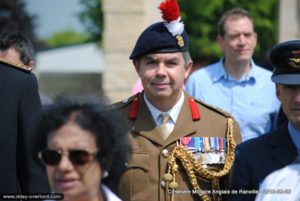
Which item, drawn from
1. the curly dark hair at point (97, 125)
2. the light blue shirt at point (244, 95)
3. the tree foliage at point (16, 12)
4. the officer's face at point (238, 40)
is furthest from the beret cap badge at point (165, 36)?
the tree foliage at point (16, 12)

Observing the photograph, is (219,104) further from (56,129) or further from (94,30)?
(94,30)

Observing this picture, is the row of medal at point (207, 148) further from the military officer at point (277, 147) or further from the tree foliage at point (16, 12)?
the tree foliage at point (16, 12)

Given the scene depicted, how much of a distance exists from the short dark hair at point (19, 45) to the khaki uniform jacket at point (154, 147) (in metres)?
1.89

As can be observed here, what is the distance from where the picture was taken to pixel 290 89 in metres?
3.91

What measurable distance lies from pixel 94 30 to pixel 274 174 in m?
23.1

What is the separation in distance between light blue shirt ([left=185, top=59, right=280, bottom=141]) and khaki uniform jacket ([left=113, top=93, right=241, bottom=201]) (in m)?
1.87

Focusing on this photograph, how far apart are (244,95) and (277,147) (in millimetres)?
2550

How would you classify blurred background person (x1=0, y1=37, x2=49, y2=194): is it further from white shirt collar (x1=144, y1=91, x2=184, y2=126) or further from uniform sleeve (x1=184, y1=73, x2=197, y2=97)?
uniform sleeve (x1=184, y1=73, x2=197, y2=97)

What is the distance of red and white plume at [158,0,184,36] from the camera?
4102mm

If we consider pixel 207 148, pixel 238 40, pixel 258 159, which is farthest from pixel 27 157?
pixel 238 40

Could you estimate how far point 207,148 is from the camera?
417 cm

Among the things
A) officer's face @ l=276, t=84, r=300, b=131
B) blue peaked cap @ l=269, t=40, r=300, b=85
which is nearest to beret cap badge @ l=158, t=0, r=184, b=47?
blue peaked cap @ l=269, t=40, r=300, b=85

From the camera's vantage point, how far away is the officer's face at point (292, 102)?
3879 millimetres

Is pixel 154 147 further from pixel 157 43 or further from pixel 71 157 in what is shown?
pixel 71 157
